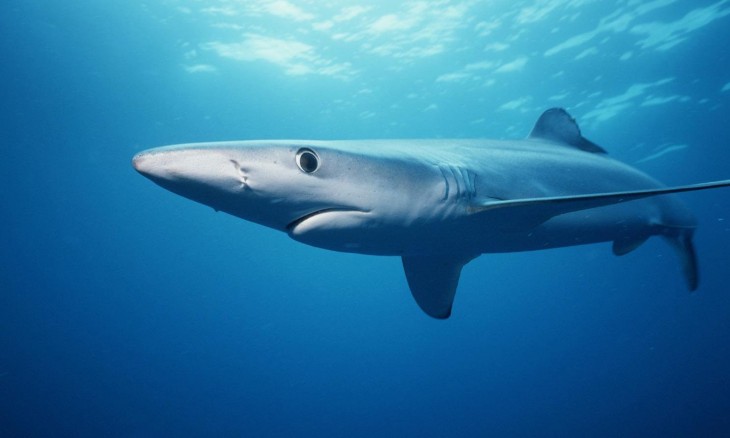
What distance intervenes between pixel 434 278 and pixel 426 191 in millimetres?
1856

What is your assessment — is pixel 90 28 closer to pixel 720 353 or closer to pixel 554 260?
pixel 720 353

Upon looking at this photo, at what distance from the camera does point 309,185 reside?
6.12ft

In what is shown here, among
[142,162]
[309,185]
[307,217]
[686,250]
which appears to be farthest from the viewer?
[686,250]

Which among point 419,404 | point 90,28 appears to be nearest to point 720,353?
point 419,404

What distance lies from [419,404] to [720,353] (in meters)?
34.9

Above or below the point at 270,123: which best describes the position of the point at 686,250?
below

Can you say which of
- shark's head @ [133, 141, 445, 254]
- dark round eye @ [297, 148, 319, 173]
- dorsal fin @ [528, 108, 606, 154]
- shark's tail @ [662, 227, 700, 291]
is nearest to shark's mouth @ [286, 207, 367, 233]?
shark's head @ [133, 141, 445, 254]

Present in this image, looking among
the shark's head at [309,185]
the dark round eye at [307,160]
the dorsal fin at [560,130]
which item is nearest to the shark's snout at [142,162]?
the shark's head at [309,185]

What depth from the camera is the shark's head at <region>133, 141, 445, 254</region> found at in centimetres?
159

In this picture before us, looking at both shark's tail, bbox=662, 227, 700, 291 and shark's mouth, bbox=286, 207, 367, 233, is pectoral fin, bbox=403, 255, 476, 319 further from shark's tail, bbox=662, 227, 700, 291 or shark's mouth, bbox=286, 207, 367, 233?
shark's tail, bbox=662, 227, 700, 291

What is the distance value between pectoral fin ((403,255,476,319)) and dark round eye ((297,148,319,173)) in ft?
7.36

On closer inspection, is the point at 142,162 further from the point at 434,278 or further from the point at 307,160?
the point at 434,278

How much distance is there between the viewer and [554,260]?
59.5 m

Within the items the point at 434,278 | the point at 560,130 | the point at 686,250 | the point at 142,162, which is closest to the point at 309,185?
the point at 142,162
